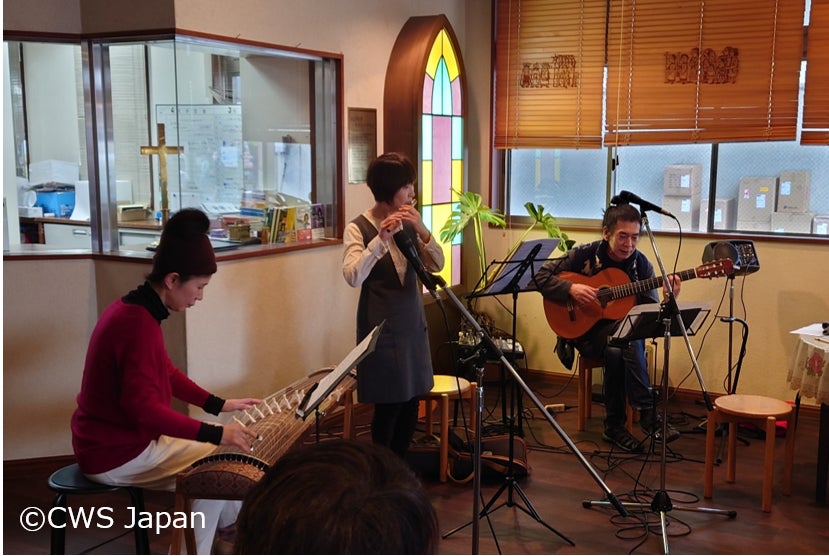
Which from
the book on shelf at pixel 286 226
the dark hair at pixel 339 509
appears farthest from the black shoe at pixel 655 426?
the dark hair at pixel 339 509

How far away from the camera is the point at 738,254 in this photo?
14.4ft

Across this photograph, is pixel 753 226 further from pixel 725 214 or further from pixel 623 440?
pixel 623 440

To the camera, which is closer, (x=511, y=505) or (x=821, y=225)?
(x=511, y=505)

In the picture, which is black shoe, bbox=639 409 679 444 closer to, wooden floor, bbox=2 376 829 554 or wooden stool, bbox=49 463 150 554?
wooden floor, bbox=2 376 829 554

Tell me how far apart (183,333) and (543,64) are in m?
3.03

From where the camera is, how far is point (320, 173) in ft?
14.7

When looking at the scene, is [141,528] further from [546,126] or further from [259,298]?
[546,126]

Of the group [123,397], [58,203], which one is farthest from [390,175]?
[58,203]

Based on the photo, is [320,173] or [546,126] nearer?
[320,173]

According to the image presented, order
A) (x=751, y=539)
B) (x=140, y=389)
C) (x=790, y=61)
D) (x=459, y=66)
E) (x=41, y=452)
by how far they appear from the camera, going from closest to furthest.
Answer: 1. (x=140, y=389)
2. (x=751, y=539)
3. (x=41, y=452)
4. (x=790, y=61)
5. (x=459, y=66)

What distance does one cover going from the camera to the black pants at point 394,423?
329 cm

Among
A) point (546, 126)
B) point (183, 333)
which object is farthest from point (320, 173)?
point (546, 126)

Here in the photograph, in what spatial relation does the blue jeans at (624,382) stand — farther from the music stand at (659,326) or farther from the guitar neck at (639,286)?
the music stand at (659,326)

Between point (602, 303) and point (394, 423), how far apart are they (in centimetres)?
152
